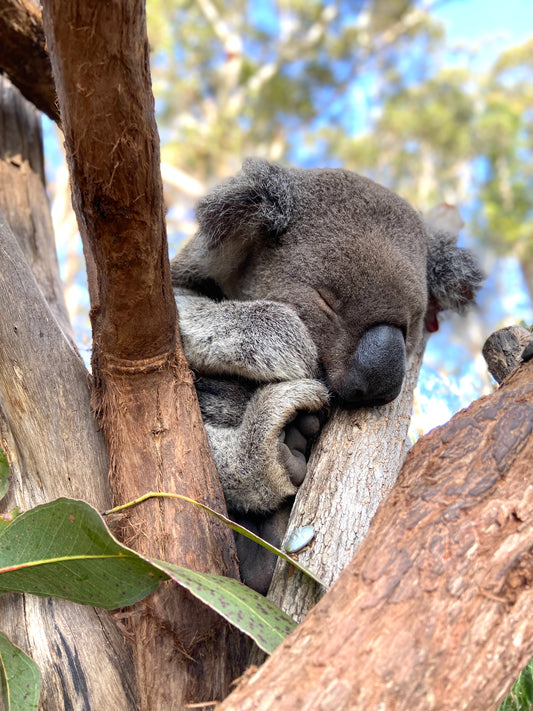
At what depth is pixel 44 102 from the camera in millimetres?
2730

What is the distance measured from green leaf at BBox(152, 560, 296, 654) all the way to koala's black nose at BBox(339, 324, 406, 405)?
763mm

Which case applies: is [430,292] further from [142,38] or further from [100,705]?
[100,705]

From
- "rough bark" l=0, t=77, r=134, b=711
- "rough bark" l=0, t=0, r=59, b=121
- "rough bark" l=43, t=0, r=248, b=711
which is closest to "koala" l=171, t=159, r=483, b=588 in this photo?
"rough bark" l=43, t=0, r=248, b=711

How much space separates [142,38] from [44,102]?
1.92 metres

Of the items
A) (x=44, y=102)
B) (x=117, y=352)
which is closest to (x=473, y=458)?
(x=117, y=352)

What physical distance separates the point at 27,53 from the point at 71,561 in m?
2.29

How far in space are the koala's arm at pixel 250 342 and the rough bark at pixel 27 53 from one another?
122 cm

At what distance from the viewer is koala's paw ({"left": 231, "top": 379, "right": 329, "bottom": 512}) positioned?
174 cm

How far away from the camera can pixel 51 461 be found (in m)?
1.64

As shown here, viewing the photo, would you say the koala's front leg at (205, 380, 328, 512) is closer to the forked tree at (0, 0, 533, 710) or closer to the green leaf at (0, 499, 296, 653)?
the forked tree at (0, 0, 533, 710)

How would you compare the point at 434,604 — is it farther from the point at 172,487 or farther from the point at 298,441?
the point at 298,441

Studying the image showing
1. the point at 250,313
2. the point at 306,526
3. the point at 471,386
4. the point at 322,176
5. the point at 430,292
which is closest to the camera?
the point at 306,526

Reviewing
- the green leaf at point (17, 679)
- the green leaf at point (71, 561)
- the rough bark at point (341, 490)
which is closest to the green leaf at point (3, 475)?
the green leaf at point (71, 561)

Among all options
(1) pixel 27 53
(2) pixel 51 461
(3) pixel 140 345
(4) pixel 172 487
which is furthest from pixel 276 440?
(1) pixel 27 53
